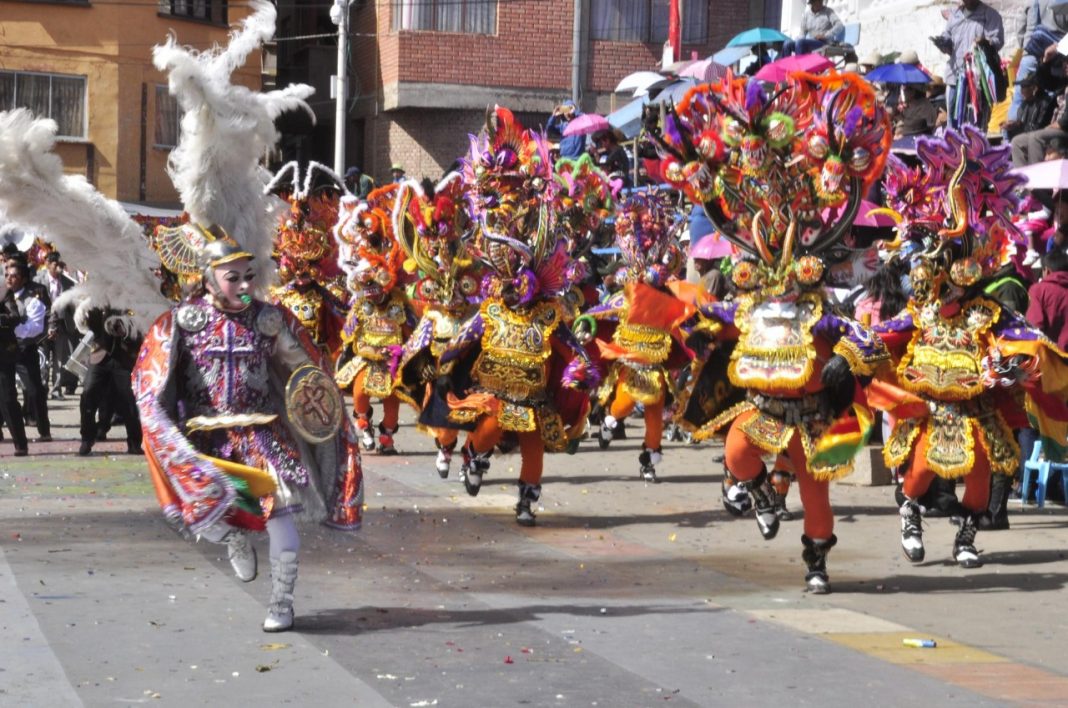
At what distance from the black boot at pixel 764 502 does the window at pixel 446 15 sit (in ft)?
78.0

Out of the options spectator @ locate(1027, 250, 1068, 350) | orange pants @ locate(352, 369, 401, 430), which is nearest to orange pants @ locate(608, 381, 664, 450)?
orange pants @ locate(352, 369, 401, 430)

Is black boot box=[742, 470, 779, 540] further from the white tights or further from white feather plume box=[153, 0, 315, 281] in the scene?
white feather plume box=[153, 0, 315, 281]

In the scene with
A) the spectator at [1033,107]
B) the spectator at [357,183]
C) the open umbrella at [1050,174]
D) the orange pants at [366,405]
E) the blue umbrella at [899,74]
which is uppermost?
the blue umbrella at [899,74]

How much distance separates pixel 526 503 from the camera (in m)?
11.0

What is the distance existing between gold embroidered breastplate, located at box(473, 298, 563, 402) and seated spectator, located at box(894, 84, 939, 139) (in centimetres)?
634

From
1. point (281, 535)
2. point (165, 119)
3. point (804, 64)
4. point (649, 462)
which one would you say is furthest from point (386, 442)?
point (165, 119)

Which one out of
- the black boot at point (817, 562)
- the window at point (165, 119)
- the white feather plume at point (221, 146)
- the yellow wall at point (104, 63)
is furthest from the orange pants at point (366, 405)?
the window at point (165, 119)

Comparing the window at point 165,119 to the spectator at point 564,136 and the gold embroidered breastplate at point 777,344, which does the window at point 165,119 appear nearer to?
the spectator at point 564,136

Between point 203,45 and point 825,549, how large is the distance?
91.1ft

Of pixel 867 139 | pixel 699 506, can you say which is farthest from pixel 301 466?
pixel 699 506

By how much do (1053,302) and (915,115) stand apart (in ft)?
17.9

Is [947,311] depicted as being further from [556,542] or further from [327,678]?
[327,678]

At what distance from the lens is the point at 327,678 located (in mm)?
6629

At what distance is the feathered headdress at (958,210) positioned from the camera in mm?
9484
